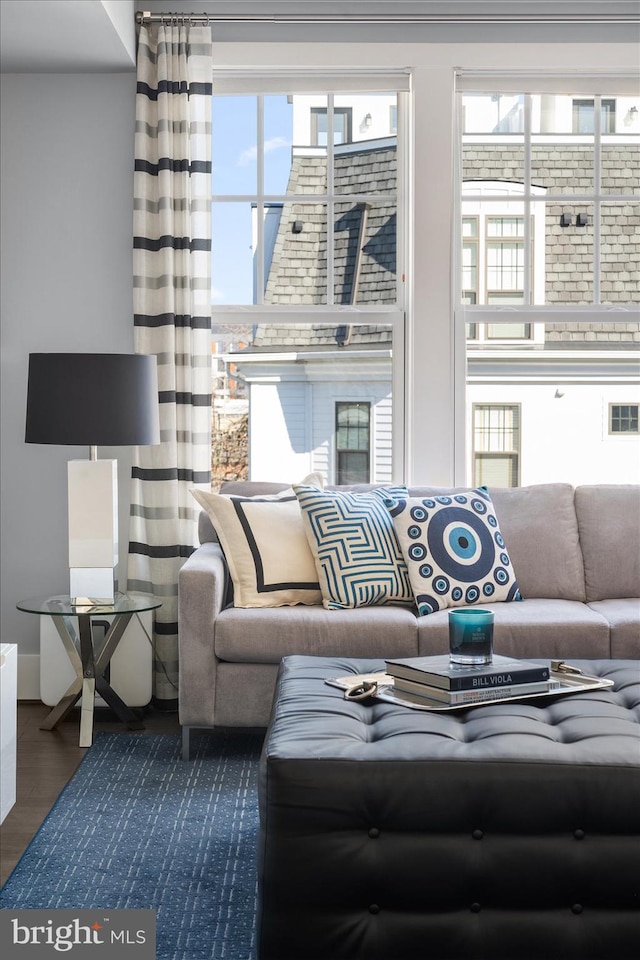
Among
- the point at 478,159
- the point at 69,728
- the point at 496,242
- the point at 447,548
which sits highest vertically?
the point at 478,159

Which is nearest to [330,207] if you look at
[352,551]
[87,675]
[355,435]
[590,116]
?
[355,435]

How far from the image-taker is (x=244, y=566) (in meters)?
3.21

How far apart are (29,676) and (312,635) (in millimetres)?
1544

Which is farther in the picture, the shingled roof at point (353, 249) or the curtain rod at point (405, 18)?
the shingled roof at point (353, 249)

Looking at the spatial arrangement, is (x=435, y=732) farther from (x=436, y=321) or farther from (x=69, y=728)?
(x=436, y=321)

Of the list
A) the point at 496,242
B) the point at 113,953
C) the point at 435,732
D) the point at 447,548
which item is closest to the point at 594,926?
the point at 435,732

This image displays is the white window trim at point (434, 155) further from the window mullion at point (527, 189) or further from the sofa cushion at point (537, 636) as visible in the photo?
the sofa cushion at point (537, 636)

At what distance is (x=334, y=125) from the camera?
13.0 ft

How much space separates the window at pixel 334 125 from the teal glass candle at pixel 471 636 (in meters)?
2.59

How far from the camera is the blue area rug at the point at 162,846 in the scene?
2.05 meters

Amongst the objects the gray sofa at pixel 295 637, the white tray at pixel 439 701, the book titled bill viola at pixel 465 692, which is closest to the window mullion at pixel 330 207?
the gray sofa at pixel 295 637

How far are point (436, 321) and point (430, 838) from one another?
8.77 ft

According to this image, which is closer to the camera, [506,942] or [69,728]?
[506,942]

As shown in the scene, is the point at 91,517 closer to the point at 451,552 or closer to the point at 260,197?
the point at 451,552
